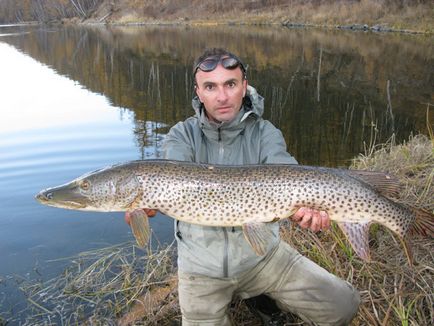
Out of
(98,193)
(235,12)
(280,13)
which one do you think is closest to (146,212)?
(98,193)

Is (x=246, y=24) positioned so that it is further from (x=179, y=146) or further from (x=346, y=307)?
(x=346, y=307)

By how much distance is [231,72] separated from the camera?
3.09 metres

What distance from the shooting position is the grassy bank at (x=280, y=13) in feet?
92.9

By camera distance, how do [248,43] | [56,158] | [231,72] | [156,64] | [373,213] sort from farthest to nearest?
[248,43], [156,64], [56,158], [231,72], [373,213]

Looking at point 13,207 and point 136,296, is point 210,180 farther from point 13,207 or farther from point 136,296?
point 13,207

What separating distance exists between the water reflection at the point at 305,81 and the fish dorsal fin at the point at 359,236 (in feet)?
17.9

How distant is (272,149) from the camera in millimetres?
3047

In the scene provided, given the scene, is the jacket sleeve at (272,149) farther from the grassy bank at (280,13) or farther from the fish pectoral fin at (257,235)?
the grassy bank at (280,13)

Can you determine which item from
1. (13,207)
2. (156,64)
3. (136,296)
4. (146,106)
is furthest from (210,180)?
(156,64)

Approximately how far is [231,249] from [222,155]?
0.66 metres

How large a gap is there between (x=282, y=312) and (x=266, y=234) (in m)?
0.95

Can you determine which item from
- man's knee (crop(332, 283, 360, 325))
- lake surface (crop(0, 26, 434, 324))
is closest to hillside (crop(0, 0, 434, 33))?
lake surface (crop(0, 26, 434, 324))

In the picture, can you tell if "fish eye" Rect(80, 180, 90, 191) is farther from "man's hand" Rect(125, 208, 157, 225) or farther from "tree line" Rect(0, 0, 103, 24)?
"tree line" Rect(0, 0, 103, 24)

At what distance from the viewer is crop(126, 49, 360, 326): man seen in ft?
9.67
